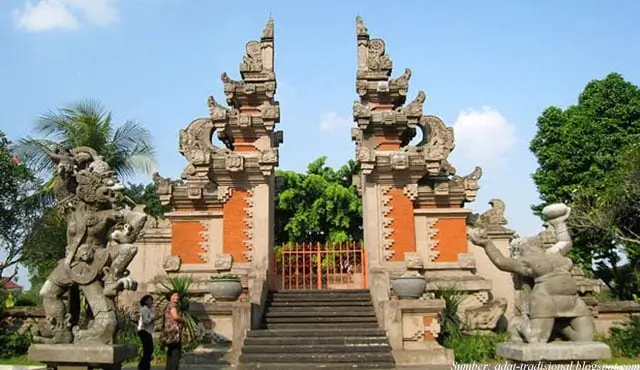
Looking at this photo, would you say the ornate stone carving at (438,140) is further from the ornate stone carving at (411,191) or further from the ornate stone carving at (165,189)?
the ornate stone carving at (165,189)

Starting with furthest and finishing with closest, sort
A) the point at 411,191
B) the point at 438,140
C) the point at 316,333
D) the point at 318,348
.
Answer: the point at 438,140
the point at 411,191
the point at 316,333
the point at 318,348

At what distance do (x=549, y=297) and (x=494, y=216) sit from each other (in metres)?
8.24

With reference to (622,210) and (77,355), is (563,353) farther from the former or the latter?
(622,210)

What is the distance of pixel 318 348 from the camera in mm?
9953

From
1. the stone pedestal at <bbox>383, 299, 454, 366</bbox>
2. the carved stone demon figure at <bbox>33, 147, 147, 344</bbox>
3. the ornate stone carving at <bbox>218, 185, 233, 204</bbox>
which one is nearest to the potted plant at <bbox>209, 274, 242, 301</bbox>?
the stone pedestal at <bbox>383, 299, 454, 366</bbox>

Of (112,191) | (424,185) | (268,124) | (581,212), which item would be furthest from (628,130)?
(112,191)

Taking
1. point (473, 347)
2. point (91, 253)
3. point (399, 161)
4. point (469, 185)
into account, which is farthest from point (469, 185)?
point (91, 253)

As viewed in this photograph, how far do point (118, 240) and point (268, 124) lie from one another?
7897 millimetres

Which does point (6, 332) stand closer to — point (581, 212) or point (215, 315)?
point (215, 315)

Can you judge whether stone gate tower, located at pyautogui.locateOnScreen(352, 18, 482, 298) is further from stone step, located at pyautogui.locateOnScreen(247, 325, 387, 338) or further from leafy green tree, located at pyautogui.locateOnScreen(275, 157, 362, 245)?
leafy green tree, located at pyautogui.locateOnScreen(275, 157, 362, 245)

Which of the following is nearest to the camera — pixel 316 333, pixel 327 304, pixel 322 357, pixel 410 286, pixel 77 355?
pixel 77 355

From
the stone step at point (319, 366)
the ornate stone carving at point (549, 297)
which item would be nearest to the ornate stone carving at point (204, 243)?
the stone step at point (319, 366)

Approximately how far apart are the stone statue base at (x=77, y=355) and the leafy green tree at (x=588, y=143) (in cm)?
1731

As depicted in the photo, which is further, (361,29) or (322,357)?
(361,29)
